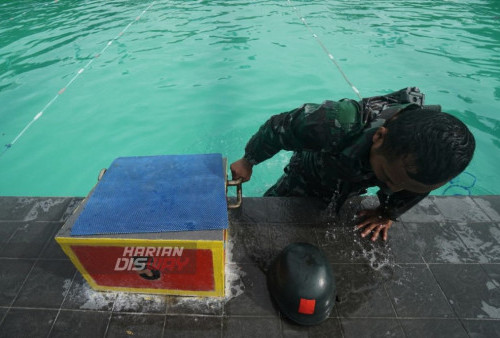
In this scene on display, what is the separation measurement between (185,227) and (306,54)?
7677mm

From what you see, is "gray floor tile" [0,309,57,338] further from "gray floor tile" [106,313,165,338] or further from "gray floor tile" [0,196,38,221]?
"gray floor tile" [0,196,38,221]

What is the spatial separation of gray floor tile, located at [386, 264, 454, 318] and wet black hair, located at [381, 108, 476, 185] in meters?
0.95

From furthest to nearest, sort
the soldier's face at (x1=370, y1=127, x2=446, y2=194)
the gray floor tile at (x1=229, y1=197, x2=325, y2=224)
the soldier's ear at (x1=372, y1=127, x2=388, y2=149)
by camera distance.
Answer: the gray floor tile at (x1=229, y1=197, x2=325, y2=224) → the soldier's ear at (x1=372, y1=127, x2=388, y2=149) → the soldier's face at (x1=370, y1=127, x2=446, y2=194)

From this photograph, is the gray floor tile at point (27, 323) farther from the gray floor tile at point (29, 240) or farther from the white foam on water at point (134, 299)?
the gray floor tile at point (29, 240)

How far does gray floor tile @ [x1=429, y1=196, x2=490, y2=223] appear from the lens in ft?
7.47

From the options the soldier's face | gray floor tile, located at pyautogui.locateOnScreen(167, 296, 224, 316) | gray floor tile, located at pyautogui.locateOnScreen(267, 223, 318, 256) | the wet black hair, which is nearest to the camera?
the wet black hair

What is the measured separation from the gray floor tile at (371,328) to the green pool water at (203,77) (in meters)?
3.07

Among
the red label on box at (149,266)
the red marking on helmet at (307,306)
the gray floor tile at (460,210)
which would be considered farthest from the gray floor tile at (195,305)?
the gray floor tile at (460,210)

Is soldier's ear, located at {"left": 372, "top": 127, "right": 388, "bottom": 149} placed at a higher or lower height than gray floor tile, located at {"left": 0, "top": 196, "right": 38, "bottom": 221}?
higher

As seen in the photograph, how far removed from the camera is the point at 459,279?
Answer: 185 centimetres

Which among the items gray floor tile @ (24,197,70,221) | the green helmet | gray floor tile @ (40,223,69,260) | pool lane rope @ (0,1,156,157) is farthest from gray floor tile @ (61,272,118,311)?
pool lane rope @ (0,1,156,157)

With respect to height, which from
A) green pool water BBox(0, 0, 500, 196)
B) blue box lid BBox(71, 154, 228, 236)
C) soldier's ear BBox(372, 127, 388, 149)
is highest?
soldier's ear BBox(372, 127, 388, 149)

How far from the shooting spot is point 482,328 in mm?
1604

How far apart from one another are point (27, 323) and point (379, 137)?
7.84ft
